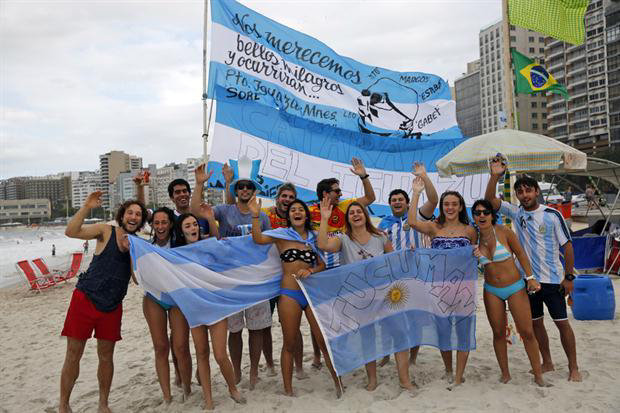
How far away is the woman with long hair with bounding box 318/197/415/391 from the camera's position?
4559mm

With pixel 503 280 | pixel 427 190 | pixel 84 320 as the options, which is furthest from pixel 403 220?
pixel 84 320

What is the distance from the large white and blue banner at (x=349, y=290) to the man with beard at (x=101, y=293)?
196mm

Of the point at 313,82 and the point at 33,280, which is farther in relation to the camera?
the point at 33,280

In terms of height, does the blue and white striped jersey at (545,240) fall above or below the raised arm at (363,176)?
below

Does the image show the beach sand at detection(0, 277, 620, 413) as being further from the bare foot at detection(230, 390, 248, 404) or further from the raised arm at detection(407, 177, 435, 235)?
the raised arm at detection(407, 177, 435, 235)

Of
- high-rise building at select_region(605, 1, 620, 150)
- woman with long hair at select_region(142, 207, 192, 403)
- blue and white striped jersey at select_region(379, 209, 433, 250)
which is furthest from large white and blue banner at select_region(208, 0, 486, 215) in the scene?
high-rise building at select_region(605, 1, 620, 150)

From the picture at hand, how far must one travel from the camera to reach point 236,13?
6.45m

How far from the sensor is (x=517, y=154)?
18.6 feet

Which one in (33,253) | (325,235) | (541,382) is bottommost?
(33,253)

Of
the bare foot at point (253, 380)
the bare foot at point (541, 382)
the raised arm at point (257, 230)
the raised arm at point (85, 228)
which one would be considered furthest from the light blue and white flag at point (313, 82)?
the bare foot at point (541, 382)

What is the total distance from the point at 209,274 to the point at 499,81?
11047 centimetres

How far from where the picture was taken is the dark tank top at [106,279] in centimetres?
428

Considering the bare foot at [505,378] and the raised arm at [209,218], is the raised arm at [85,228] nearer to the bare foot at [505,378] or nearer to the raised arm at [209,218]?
the raised arm at [209,218]

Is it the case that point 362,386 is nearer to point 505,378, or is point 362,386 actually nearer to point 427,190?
point 505,378
